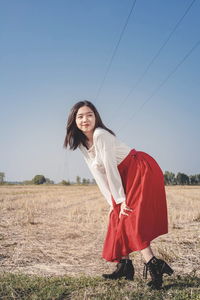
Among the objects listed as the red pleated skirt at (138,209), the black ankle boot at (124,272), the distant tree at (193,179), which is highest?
the distant tree at (193,179)

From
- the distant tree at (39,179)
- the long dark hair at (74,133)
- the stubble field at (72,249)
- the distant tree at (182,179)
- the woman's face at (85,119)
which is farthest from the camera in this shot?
the distant tree at (182,179)

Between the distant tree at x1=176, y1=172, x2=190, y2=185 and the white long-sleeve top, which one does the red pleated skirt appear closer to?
the white long-sleeve top

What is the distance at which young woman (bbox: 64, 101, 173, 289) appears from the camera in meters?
3.38

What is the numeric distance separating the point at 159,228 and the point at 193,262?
1.56m

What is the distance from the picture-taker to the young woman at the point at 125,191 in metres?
3.38

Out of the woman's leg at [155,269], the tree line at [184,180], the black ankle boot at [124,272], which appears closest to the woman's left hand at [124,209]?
the woman's leg at [155,269]

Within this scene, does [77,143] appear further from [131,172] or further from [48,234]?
[48,234]

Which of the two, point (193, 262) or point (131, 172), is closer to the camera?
point (131, 172)

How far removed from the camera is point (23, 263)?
498 centimetres

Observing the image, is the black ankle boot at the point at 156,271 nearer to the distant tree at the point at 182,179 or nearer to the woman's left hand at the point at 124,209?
the woman's left hand at the point at 124,209

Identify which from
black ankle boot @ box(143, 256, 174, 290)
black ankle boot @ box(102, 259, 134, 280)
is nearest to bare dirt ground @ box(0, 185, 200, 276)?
black ankle boot @ box(102, 259, 134, 280)

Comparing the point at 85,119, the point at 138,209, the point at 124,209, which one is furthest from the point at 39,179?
the point at 138,209

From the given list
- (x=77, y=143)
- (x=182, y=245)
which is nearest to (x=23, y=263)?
(x=77, y=143)

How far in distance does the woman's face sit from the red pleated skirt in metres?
0.54
